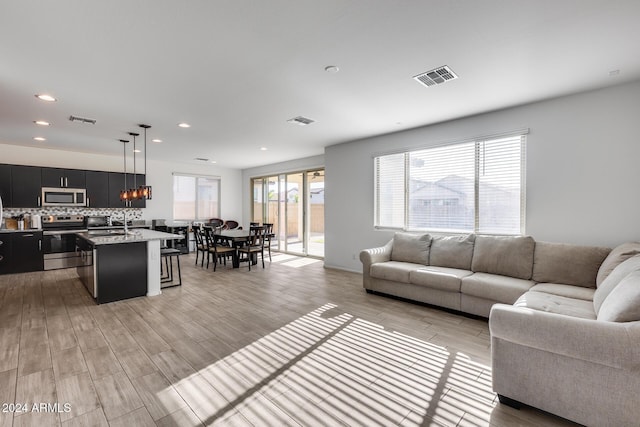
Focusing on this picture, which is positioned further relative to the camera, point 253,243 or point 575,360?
point 253,243

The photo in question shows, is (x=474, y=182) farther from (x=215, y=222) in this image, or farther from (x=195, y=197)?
(x=195, y=197)

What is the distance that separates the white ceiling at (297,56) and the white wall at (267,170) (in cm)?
302

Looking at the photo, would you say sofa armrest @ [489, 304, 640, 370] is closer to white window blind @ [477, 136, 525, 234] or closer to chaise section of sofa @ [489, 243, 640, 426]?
chaise section of sofa @ [489, 243, 640, 426]

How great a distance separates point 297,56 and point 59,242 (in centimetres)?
674

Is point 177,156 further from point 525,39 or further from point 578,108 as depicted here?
point 578,108

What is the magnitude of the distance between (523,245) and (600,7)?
2549 mm

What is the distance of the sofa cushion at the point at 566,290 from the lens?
9.43 feet

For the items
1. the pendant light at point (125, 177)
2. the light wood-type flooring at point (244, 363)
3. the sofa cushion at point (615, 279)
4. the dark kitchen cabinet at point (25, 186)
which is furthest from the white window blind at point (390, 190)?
the dark kitchen cabinet at point (25, 186)

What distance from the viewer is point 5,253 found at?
221 inches

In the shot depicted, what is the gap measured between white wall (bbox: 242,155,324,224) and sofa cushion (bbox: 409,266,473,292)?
422cm

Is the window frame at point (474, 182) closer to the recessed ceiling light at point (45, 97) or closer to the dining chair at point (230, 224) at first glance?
the recessed ceiling light at point (45, 97)

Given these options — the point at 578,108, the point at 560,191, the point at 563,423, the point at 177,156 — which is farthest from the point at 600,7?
the point at 177,156

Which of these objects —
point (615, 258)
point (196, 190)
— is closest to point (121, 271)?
point (196, 190)

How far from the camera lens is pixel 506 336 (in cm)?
195
